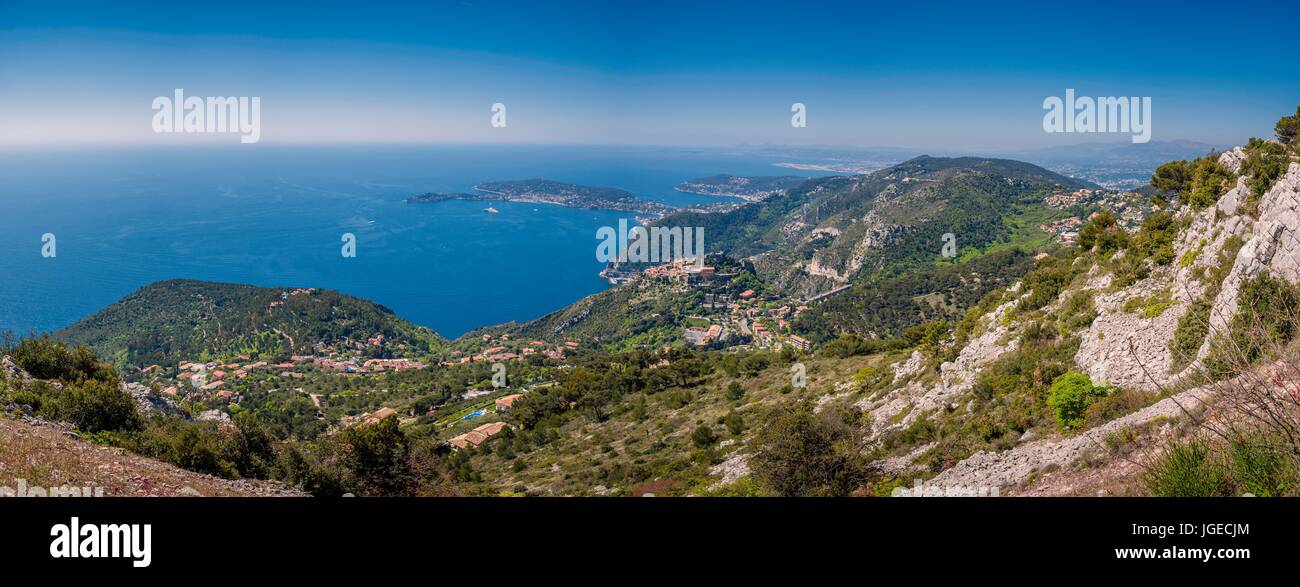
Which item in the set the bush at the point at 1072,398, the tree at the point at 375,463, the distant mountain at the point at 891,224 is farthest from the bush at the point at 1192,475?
the distant mountain at the point at 891,224

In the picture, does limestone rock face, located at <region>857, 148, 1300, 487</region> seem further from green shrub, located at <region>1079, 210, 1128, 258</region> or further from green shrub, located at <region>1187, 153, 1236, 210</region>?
green shrub, located at <region>1079, 210, 1128, 258</region>

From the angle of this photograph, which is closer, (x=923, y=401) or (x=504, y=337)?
(x=923, y=401)

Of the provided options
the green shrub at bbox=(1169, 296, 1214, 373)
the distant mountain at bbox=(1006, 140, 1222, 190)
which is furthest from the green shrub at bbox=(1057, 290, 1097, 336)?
the distant mountain at bbox=(1006, 140, 1222, 190)

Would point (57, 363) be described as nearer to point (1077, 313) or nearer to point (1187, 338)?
point (1187, 338)

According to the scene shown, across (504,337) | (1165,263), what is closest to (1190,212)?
(1165,263)
